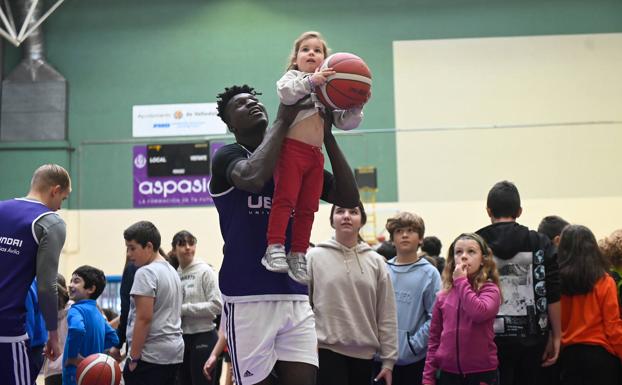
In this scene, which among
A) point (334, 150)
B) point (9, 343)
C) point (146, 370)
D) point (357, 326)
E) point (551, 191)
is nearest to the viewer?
point (334, 150)

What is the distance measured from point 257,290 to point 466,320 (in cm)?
179

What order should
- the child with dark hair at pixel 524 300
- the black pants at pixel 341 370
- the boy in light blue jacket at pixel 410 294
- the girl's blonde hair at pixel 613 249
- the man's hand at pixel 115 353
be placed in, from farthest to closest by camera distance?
the man's hand at pixel 115 353 < the girl's blonde hair at pixel 613 249 < the boy in light blue jacket at pixel 410 294 < the child with dark hair at pixel 524 300 < the black pants at pixel 341 370

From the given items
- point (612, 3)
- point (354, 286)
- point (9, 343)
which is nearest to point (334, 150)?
point (354, 286)

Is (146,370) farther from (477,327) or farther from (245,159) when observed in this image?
(245,159)

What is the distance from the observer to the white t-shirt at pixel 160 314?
5.45 meters

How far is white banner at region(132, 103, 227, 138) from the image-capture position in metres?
13.0

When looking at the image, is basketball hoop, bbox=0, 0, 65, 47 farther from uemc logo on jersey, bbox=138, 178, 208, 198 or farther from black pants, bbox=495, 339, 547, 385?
black pants, bbox=495, 339, 547, 385

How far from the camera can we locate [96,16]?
13688 mm

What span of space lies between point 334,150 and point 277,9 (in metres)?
10.7

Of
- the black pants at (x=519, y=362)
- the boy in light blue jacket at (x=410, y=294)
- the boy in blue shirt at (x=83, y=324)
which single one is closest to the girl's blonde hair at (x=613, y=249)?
the black pants at (x=519, y=362)

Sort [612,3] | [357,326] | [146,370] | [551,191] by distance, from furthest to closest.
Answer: [612,3], [551,191], [146,370], [357,326]

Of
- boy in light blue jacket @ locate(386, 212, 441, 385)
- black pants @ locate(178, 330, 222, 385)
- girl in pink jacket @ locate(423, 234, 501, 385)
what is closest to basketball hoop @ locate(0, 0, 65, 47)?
black pants @ locate(178, 330, 222, 385)

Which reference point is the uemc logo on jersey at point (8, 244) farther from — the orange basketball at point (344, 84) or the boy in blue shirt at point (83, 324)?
the orange basketball at point (344, 84)

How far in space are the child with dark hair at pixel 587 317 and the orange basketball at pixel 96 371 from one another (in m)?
3.03
